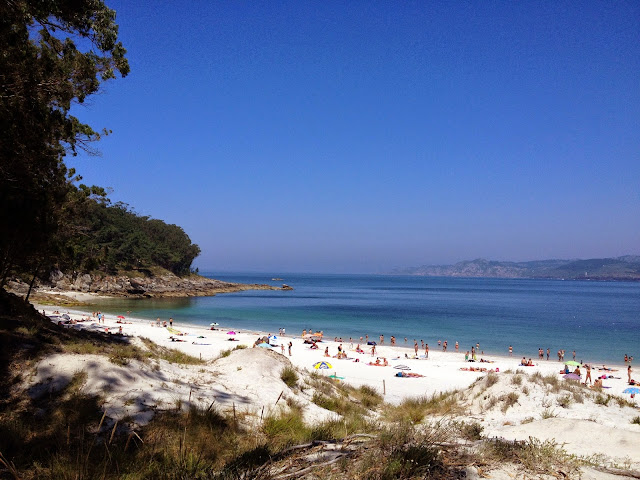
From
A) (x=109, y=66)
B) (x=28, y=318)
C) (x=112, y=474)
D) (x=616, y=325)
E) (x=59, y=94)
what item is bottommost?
(x=616, y=325)

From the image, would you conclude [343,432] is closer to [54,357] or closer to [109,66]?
[54,357]

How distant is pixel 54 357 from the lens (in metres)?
7.74

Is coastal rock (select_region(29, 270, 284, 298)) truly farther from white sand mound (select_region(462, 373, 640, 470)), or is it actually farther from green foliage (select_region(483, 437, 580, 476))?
green foliage (select_region(483, 437, 580, 476))

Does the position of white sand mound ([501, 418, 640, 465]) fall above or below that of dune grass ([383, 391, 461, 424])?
above

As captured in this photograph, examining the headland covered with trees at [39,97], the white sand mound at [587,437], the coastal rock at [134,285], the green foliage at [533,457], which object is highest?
the headland covered with trees at [39,97]

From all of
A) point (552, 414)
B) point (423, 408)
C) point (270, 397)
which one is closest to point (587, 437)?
point (552, 414)

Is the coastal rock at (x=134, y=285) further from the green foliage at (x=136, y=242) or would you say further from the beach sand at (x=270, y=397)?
the beach sand at (x=270, y=397)

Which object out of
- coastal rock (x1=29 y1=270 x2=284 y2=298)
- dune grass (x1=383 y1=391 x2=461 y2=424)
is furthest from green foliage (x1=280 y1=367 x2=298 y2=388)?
coastal rock (x1=29 y1=270 x2=284 y2=298)

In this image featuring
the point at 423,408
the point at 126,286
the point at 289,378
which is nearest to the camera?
the point at 289,378

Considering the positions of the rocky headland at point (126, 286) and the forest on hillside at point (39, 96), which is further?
the rocky headland at point (126, 286)

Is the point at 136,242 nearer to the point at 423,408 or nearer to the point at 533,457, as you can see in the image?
the point at 423,408

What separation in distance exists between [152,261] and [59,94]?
88.9 metres

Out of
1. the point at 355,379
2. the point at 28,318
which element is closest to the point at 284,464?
the point at 28,318

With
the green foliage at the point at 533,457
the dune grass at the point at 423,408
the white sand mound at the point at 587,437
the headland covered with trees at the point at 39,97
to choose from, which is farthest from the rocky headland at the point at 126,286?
the green foliage at the point at 533,457
